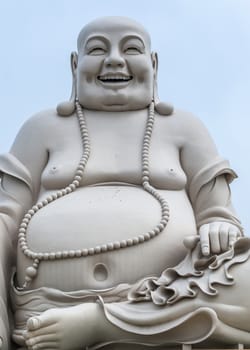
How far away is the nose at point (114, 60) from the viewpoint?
20.3ft

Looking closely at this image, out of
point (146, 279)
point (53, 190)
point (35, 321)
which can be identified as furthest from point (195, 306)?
point (53, 190)

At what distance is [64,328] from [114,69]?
1826mm

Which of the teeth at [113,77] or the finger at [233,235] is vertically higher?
the teeth at [113,77]

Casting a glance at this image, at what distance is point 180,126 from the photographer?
6.26m

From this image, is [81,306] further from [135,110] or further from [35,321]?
[135,110]

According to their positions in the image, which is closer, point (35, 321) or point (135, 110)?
point (35, 321)

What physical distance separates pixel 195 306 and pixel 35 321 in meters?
0.86

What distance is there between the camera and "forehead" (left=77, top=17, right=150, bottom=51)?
6297mm

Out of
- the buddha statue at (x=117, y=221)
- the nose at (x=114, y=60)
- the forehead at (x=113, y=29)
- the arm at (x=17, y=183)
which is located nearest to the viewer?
the buddha statue at (x=117, y=221)

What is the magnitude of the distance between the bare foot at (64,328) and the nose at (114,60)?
1669 millimetres

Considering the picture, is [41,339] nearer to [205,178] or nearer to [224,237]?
[224,237]

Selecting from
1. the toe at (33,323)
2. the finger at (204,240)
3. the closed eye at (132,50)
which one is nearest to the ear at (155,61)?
the closed eye at (132,50)

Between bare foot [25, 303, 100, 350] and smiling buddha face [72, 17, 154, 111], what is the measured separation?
1.54m

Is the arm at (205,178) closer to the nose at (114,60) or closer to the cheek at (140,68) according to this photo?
the cheek at (140,68)
